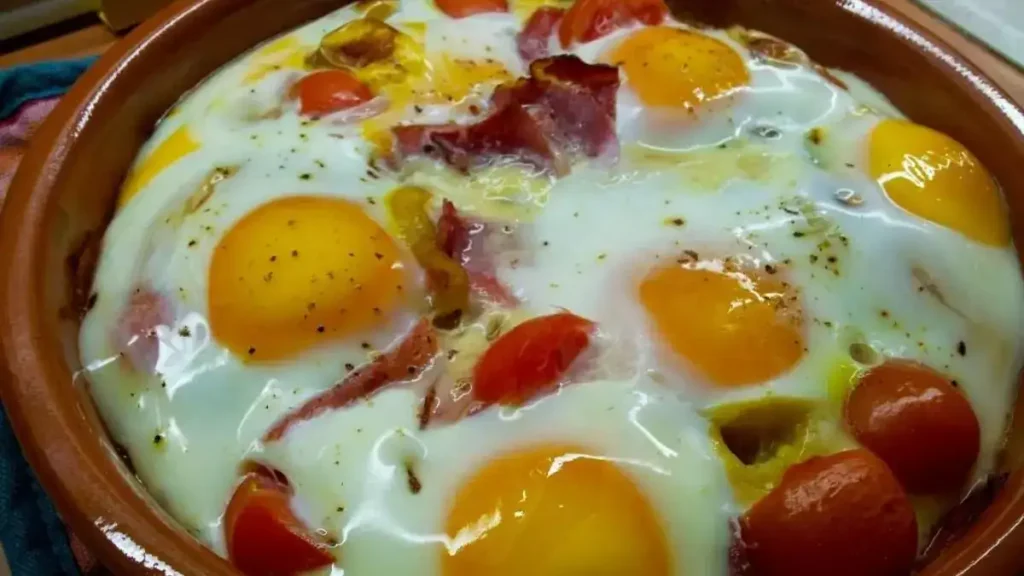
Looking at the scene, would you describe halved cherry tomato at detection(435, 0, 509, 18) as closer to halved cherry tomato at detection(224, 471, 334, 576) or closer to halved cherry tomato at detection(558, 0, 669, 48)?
halved cherry tomato at detection(558, 0, 669, 48)

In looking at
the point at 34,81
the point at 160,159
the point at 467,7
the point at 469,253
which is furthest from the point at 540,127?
the point at 34,81

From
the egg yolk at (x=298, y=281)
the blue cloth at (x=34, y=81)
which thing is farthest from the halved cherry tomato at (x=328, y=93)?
the blue cloth at (x=34, y=81)

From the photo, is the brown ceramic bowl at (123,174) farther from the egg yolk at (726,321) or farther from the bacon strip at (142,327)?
the egg yolk at (726,321)

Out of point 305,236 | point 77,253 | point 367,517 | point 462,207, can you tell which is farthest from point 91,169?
point 367,517

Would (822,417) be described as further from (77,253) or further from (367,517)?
(77,253)

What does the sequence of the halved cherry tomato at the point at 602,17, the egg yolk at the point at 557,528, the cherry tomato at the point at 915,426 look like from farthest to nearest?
the halved cherry tomato at the point at 602,17 → the cherry tomato at the point at 915,426 → the egg yolk at the point at 557,528

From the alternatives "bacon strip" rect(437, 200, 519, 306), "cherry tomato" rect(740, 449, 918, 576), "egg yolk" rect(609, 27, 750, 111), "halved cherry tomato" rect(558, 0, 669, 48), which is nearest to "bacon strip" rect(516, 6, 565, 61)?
"halved cherry tomato" rect(558, 0, 669, 48)
